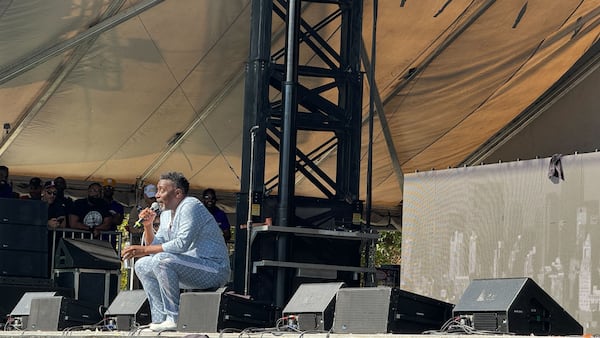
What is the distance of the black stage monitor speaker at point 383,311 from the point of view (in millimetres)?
6230

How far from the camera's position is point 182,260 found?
7.24 meters

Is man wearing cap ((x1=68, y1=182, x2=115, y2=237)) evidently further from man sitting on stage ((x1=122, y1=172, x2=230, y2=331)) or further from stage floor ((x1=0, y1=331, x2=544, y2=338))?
man sitting on stage ((x1=122, y1=172, x2=230, y2=331))

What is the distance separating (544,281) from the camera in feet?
27.3

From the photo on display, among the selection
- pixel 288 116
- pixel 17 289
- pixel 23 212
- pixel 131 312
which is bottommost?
pixel 131 312

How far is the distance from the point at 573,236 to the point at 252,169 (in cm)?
295

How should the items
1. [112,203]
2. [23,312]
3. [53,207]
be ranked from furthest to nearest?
[112,203]
[53,207]
[23,312]

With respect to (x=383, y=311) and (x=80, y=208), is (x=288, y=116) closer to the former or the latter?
(x=80, y=208)

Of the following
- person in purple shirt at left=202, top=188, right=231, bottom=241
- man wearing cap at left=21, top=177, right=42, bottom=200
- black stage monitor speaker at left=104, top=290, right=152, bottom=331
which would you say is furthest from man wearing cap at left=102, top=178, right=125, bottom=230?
black stage monitor speaker at left=104, top=290, right=152, bottom=331

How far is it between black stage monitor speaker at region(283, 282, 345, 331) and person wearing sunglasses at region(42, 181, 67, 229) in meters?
5.26

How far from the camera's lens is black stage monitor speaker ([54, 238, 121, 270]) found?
37.1 ft

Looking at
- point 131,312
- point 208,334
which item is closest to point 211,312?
point 208,334

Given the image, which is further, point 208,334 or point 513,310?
point 208,334

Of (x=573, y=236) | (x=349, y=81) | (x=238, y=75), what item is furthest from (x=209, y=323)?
(x=238, y=75)

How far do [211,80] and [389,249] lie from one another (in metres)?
19.8
